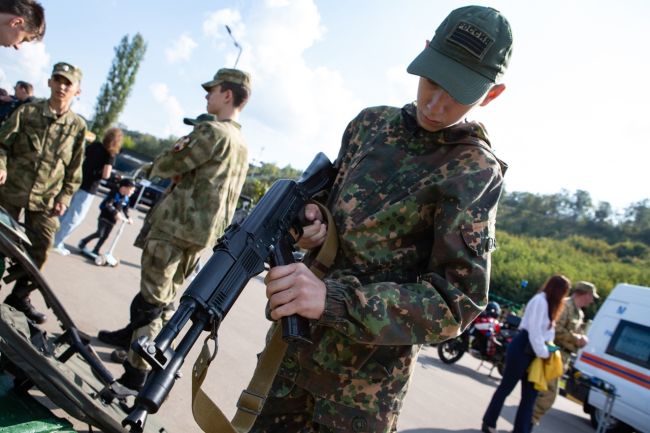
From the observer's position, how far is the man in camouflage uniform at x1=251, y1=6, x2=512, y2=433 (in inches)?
52.9

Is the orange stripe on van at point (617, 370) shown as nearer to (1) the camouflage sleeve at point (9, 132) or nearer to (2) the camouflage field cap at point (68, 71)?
(2) the camouflage field cap at point (68, 71)

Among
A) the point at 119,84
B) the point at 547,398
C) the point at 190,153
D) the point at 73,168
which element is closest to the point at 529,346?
the point at 547,398

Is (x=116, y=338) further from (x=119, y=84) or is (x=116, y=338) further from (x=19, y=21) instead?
(x=119, y=84)

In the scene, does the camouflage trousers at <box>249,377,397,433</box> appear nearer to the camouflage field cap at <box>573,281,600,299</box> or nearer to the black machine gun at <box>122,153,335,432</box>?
the black machine gun at <box>122,153,335,432</box>

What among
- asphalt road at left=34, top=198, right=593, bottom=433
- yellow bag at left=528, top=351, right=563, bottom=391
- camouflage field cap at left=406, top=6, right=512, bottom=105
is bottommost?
asphalt road at left=34, top=198, right=593, bottom=433

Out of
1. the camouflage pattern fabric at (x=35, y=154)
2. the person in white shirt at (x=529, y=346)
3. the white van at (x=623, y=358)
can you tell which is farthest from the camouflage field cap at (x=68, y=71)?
the white van at (x=623, y=358)

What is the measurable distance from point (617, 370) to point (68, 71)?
8.50 meters

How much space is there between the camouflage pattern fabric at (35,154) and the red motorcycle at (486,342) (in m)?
7.65

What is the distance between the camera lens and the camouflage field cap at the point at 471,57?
147 centimetres

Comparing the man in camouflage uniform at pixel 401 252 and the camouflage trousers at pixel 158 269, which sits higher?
the man in camouflage uniform at pixel 401 252

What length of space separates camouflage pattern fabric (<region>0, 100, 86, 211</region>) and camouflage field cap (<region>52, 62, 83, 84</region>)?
31cm

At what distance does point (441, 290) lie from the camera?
138 centimetres

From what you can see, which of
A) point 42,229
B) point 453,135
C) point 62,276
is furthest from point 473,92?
point 62,276

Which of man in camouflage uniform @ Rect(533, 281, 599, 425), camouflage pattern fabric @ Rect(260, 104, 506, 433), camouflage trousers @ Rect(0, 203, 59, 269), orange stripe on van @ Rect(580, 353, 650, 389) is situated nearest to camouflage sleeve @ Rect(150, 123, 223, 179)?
camouflage trousers @ Rect(0, 203, 59, 269)
